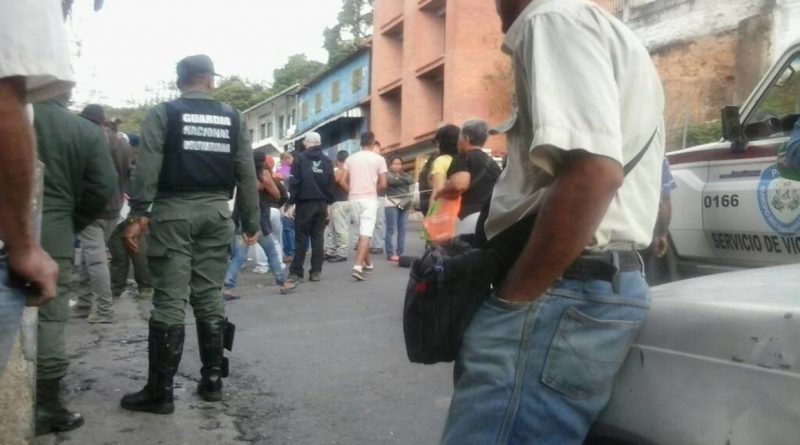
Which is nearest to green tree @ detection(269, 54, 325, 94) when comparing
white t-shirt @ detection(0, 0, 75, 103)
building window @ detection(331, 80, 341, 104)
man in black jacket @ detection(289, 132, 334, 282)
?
building window @ detection(331, 80, 341, 104)

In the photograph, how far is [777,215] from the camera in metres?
6.04

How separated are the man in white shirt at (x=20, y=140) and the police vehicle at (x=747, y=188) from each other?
4.93 meters

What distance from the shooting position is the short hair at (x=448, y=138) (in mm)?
7719

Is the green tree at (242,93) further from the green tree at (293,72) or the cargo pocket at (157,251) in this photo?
the cargo pocket at (157,251)

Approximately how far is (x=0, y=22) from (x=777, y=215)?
530 cm

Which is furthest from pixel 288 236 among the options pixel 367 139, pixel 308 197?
pixel 308 197

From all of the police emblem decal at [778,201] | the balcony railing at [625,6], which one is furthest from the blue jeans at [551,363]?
the balcony railing at [625,6]

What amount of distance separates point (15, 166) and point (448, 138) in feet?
19.5

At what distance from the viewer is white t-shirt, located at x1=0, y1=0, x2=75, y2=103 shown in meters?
1.99

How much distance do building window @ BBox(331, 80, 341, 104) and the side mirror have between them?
125 ft

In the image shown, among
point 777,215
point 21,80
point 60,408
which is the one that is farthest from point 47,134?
point 777,215

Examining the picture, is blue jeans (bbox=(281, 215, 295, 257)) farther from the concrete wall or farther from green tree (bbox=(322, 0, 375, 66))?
green tree (bbox=(322, 0, 375, 66))

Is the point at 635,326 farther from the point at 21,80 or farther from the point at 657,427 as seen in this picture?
the point at 21,80

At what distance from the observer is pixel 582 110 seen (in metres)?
1.80
